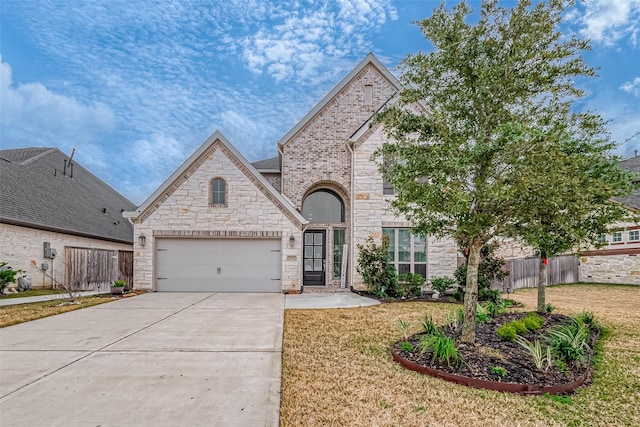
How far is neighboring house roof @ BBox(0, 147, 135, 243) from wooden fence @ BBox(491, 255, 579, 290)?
750 inches

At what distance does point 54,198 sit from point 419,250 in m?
16.9

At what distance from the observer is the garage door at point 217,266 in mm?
13438

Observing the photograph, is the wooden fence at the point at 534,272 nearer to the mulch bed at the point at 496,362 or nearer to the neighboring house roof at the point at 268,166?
the mulch bed at the point at 496,362

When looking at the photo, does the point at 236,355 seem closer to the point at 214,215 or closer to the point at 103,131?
the point at 214,215

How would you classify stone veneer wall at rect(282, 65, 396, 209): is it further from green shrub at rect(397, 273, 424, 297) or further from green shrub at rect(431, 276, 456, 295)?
green shrub at rect(431, 276, 456, 295)

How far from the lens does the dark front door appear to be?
15336 millimetres

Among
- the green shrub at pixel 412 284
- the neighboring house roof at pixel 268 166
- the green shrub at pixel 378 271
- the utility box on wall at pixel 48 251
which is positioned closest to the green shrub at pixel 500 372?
the green shrub at pixel 378 271

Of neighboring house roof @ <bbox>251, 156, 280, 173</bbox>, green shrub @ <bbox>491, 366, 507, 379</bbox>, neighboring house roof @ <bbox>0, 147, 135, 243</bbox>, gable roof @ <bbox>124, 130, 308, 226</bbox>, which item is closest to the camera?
green shrub @ <bbox>491, 366, 507, 379</bbox>

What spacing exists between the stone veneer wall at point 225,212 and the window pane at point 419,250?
443cm

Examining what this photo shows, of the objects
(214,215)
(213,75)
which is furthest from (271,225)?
(213,75)

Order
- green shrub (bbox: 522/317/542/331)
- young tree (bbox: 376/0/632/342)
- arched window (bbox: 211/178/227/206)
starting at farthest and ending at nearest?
1. arched window (bbox: 211/178/227/206)
2. green shrub (bbox: 522/317/542/331)
3. young tree (bbox: 376/0/632/342)

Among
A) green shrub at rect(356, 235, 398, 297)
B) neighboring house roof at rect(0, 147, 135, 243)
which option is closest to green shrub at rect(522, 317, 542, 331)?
green shrub at rect(356, 235, 398, 297)

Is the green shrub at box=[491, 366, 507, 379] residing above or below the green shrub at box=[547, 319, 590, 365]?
below

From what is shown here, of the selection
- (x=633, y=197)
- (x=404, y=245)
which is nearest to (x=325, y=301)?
(x=404, y=245)
